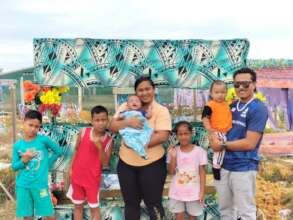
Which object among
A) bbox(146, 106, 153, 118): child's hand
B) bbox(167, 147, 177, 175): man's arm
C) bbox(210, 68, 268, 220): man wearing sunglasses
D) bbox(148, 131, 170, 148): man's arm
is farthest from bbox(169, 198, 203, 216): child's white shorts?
bbox(146, 106, 153, 118): child's hand

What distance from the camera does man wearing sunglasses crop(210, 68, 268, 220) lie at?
12.7 ft

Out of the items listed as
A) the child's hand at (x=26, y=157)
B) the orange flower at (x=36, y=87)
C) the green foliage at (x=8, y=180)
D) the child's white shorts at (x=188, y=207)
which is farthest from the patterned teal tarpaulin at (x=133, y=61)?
the green foliage at (x=8, y=180)

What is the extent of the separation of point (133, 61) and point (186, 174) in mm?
1392

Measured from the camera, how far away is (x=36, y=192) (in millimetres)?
4508

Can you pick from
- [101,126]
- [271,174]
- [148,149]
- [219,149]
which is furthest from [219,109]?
[271,174]

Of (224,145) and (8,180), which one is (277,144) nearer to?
(8,180)

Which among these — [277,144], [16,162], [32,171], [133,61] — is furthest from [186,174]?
[277,144]

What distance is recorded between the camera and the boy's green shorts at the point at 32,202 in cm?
452

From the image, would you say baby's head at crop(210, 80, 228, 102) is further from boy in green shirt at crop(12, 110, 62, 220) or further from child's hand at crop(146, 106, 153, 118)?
boy in green shirt at crop(12, 110, 62, 220)

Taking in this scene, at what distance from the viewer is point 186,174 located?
179 inches

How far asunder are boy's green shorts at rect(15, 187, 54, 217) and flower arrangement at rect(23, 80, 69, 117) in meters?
0.95

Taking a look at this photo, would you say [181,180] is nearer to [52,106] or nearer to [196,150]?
[196,150]

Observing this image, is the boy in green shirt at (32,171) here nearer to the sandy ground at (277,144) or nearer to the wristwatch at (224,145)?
the wristwatch at (224,145)

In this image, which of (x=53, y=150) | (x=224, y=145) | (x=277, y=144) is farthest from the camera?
(x=277, y=144)
